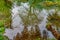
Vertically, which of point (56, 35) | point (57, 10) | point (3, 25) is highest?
point (57, 10)

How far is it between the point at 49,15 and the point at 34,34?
0.88ft

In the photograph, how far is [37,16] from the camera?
1.79 metres

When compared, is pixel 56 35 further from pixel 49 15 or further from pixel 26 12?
pixel 26 12

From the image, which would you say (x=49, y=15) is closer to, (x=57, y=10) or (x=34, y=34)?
(x=57, y=10)

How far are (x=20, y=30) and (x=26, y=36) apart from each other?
9 centimetres

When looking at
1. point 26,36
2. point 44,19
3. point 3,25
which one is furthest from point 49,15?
point 3,25

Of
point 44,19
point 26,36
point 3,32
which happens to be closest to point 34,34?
point 26,36

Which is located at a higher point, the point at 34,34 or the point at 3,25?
the point at 3,25

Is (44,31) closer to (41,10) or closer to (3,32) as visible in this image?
(41,10)

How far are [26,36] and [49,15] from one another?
34 centimetres

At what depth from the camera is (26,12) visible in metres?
1.80

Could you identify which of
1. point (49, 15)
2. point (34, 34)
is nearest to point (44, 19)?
point (49, 15)

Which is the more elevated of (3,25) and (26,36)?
(3,25)

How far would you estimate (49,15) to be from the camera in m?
1.78
